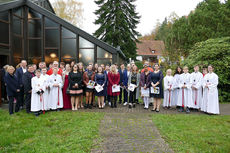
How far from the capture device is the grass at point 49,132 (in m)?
4.20

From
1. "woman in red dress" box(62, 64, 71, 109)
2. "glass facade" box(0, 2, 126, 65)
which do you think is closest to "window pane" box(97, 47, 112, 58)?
"glass facade" box(0, 2, 126, 65)

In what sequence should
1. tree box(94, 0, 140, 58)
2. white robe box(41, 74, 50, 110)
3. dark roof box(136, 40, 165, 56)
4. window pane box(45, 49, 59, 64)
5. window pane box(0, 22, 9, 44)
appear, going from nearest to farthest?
1. white robe box(41, 74, 50, 110)
2. window pane box(0, 22, 9, 44)
3. window pane box(45, 49, 59, 64)
4. tree box(94, 0, 140, 58)
5. dark roof box(136, 40, 165, 56)

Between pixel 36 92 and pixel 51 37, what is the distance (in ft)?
22.6

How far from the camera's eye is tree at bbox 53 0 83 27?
3503cm

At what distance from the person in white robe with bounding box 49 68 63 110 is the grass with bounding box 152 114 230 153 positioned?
14.4ft

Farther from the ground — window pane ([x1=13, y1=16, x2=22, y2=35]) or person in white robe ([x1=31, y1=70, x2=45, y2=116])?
window pane ([x1=13, y1=16, x2=22, y2=35])

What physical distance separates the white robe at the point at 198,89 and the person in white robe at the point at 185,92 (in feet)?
0.73

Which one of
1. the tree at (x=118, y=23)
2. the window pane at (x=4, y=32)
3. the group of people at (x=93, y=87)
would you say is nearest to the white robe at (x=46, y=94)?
the group of people at (x=93, y=87)

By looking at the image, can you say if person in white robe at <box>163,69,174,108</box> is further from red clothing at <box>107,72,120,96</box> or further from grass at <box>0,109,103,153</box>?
grass at <box>0,109,103,153</box>

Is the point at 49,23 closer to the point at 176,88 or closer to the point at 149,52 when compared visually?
the point at 176,88

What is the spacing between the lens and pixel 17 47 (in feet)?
38.8

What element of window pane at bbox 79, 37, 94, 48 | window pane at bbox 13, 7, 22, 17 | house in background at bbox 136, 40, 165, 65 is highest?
house in background at bbox 136, 40, 165, 65

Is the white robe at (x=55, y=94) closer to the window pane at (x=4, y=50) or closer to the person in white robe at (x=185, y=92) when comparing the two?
the window pane at (x=4, y=50)

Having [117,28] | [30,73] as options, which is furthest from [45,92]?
[117,28]
